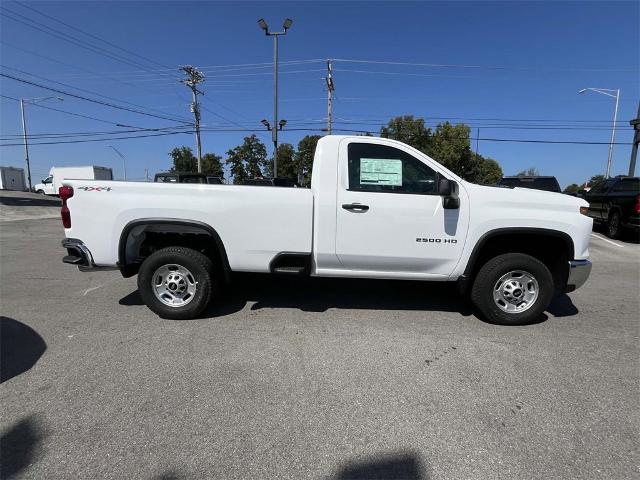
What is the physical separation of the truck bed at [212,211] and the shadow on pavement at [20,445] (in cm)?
207

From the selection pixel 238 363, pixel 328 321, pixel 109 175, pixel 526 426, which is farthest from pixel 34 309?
pixel 109 175

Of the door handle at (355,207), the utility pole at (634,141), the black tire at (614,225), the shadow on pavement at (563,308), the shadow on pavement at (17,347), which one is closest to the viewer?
the shadow on pavement at (17,347)

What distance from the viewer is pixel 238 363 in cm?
341

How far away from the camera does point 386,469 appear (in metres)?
2.23

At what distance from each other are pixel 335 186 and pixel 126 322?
2.81 meters

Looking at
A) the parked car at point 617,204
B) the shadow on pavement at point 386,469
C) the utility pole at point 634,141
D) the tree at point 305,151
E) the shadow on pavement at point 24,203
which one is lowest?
the shadow on pavement at point 386,469

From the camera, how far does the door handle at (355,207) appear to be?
4.07m

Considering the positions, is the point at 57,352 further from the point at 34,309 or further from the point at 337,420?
the point at 337,420

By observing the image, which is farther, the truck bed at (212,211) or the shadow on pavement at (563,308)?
the shadow on pavement at (563,308)

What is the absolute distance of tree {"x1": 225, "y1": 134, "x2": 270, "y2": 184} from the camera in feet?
193

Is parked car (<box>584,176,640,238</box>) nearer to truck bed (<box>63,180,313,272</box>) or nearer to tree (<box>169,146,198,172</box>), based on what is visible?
truck bed (<box>63,180,313,272</box>)

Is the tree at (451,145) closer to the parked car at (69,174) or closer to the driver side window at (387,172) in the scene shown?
the parked car at (69,174)

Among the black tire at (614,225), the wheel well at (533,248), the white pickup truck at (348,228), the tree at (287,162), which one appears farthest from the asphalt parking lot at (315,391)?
the tree at (287,162)

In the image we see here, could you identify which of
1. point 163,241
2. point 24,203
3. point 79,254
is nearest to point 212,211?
point 163,241
